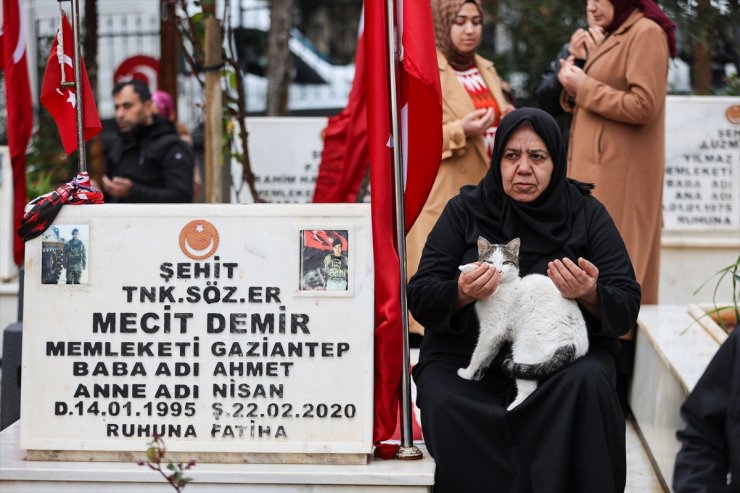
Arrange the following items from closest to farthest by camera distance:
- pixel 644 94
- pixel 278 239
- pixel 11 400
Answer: pixel 278 239 → pixel 11 400 → pixel 644 94

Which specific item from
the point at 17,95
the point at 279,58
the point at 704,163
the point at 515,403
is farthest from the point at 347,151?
the point at 279,58

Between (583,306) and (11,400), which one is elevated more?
(583,306)

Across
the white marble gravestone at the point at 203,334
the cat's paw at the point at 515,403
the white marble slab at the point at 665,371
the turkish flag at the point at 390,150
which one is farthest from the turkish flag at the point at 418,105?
the white marble slab at the point at 665,371

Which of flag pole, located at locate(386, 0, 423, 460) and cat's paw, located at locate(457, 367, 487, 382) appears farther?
cat's paw, located at locate(457, 367, 487, 382)

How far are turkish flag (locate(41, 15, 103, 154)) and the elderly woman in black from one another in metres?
1.34

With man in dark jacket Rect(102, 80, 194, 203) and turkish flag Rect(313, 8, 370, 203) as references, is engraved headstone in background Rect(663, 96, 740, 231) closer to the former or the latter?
turkish flag Rect(313, 8, 370, 203)

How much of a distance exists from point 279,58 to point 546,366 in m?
9.14

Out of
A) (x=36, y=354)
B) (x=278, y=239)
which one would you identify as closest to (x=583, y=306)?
(x=278, y=239)

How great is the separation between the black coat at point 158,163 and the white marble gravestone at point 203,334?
12.6ft

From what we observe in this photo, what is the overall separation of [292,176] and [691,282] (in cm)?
303

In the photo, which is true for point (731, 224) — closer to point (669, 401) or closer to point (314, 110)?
point (669, 401)

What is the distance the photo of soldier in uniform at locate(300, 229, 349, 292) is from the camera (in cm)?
371

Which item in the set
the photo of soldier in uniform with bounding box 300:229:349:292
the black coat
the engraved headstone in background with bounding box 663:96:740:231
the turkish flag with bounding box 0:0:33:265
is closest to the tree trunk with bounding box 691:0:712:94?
the engraved headstone in background with bounding box 663:96:740:231

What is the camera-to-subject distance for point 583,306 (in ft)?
13.2
